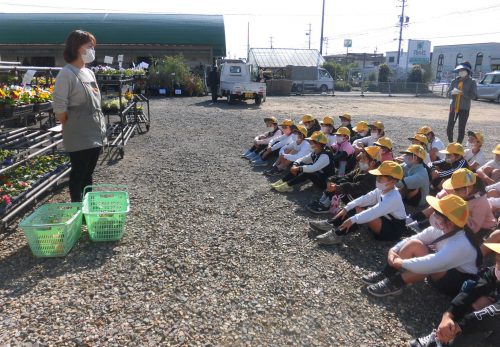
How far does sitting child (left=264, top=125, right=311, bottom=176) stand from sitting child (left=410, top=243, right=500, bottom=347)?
3.68m

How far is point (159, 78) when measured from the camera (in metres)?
21.3

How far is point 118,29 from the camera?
25750mm

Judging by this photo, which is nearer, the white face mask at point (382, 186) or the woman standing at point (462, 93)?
the white face mask at point (382, 186)

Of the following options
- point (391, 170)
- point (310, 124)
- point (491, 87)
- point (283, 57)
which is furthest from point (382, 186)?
point (283, 57)

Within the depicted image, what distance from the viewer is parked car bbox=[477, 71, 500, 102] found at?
22.7m

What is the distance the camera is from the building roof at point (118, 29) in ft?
82.6

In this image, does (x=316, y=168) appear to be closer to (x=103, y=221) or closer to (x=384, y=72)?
(x=103, y=221)

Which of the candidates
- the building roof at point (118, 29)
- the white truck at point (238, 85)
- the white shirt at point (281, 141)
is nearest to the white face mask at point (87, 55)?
the white shirt at point (281, 141)

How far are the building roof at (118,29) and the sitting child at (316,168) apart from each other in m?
22.3

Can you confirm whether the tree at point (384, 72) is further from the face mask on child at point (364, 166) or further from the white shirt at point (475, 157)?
the face mask on child at point (364, 166)

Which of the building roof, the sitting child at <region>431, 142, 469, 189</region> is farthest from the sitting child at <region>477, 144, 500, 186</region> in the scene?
the building roof

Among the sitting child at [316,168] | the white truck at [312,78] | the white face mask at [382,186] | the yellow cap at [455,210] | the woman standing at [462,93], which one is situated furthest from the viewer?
the white truck at [312,78]

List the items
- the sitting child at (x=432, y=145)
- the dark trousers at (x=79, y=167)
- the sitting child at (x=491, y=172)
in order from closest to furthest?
the dark trousers at (x=79, y=167) → the sitting child at (x=491, y=172) → the sitting child at (x=432, y=145)

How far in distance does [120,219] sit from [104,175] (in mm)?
2675
